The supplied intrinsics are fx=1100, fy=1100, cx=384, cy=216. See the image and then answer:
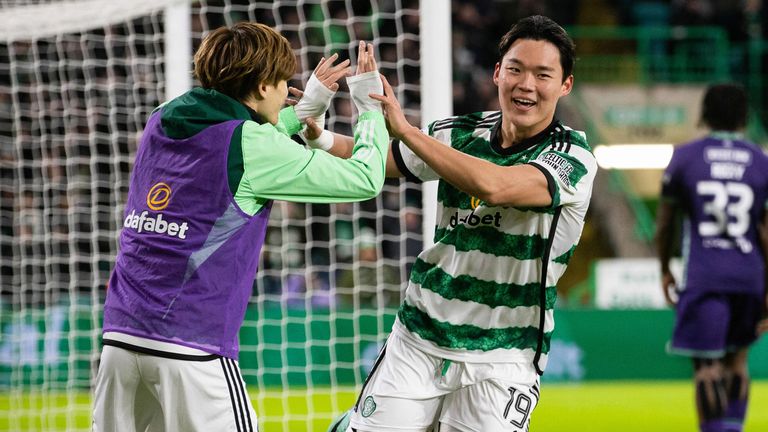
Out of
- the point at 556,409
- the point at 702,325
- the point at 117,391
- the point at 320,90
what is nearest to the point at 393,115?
the point at 320,90

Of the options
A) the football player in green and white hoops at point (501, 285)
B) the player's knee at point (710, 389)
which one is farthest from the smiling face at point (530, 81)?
the player's knee at point (710, 389)

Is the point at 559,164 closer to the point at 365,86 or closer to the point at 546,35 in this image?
the point at 546,35

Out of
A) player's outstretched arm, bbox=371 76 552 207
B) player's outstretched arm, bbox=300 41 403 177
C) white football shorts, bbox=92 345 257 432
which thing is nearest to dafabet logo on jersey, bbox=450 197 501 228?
player's outstretched arm, bbox=371 76 552 207

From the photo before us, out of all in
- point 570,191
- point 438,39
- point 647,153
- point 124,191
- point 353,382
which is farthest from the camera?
point 647,153

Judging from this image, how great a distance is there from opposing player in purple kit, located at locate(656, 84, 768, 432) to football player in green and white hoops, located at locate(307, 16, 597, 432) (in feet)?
9.86

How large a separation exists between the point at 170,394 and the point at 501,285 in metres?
1.08

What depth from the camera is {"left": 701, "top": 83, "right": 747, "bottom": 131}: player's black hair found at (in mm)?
6270

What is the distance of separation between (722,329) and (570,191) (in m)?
3.28

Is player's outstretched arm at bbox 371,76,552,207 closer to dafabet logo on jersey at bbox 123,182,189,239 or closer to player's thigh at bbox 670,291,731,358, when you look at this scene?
dafabet logo on jersey at bbox 123,182,189,239

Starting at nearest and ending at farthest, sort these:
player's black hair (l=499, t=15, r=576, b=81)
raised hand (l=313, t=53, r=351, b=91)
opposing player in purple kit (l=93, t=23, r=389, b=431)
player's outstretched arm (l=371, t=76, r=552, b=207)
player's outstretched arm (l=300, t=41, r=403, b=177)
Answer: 1. opposing player in purple kit (l=93, t=23, r=389, b=431)
2. player's outstretched arm (l=371, t=76, r=552, b=207)
3. player's black hair (l=499, t=15, r=576, b=81)
4. raised hand (l=313, t=53, r=351, b=91)
5. player's outstretched arm (l=300, t=41, r=403, b=177)

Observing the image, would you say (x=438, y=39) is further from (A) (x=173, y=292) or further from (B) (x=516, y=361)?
(A) (x=173, y=292)

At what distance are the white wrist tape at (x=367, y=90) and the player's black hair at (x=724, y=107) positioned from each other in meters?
3.55

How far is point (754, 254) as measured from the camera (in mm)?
6379

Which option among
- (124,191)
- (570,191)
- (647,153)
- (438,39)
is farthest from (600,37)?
(570,191)
